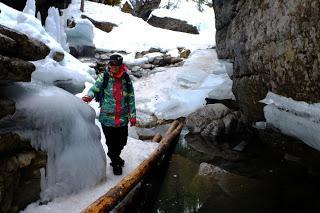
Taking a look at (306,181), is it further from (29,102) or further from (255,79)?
(29,102)

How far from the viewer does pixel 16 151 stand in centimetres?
441

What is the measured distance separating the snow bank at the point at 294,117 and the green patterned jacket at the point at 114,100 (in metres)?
4.18

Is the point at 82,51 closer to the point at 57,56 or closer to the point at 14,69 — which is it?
the point at 57,56

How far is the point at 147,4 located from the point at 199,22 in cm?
678

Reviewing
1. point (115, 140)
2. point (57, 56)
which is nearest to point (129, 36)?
point (57, 56)

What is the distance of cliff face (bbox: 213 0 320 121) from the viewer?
24.2 feet

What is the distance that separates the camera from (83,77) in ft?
26.7

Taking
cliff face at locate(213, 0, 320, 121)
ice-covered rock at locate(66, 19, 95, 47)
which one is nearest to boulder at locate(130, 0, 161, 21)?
ice-covered rock at locate(66, 19, 95, 47)

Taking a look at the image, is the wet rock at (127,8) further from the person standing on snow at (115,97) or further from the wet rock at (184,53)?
the person standing on snow at (115,97)

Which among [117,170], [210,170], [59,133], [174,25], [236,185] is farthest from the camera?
[174,25]

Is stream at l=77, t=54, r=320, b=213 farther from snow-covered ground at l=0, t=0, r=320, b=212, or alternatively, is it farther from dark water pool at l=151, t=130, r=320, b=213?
snow-covered ground at l=0, t=0, r=320, b=212

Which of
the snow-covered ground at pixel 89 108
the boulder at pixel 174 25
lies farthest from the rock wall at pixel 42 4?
the boulder at pixel 174 25

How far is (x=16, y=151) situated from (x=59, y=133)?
788 mm

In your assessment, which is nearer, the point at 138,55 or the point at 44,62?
the point at 44,62
